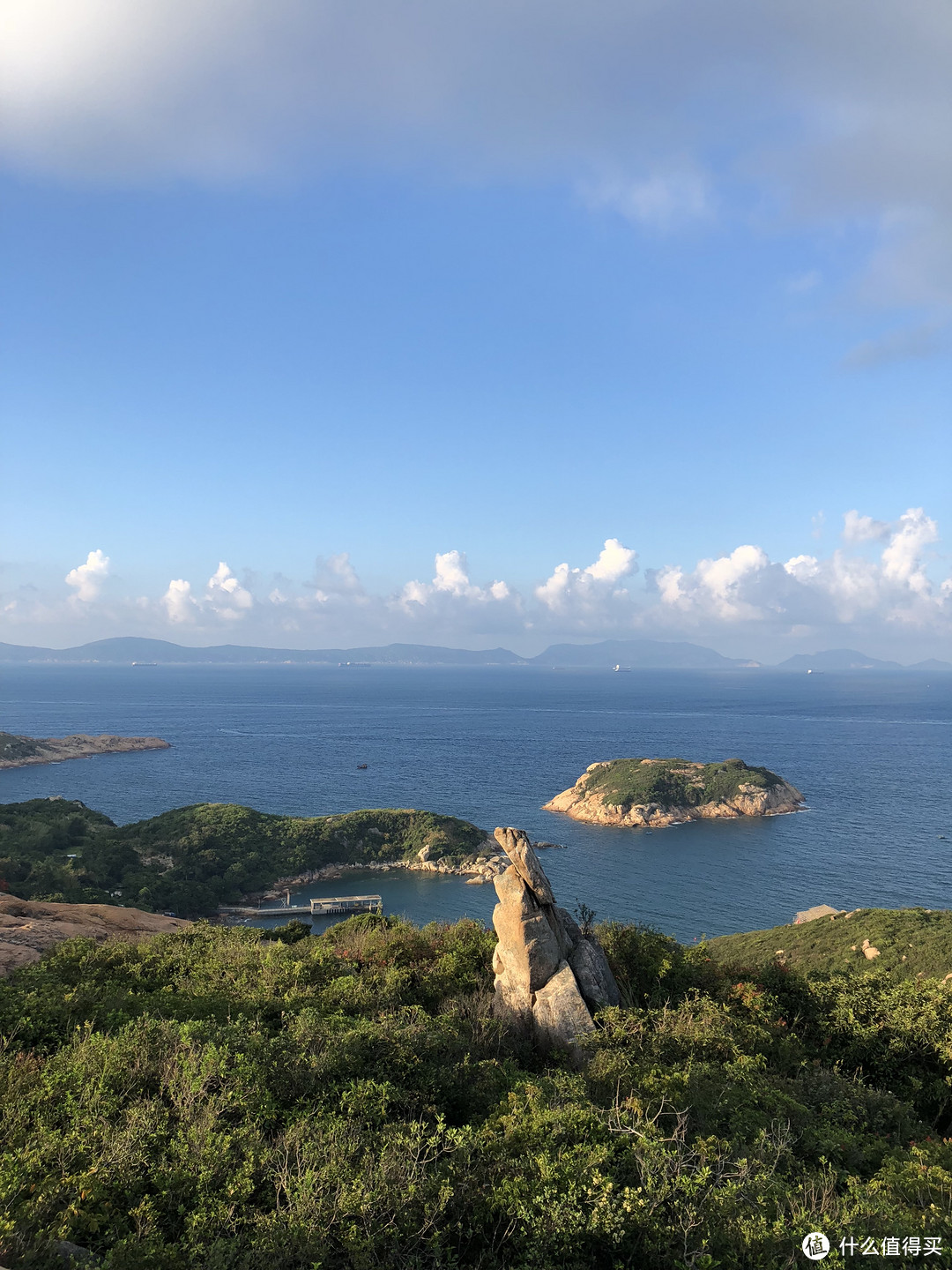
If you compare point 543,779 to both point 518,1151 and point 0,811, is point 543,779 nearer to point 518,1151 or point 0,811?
point 0,811

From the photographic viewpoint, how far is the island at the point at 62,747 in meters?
119

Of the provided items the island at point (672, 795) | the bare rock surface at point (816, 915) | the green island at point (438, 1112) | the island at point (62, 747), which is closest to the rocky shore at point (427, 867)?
the island at point (672, 795)

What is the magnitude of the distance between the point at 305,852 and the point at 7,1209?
64210 millimetres

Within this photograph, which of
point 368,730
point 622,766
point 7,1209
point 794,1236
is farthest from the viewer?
point 368,730

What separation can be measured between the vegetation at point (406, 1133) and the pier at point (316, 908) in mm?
43848

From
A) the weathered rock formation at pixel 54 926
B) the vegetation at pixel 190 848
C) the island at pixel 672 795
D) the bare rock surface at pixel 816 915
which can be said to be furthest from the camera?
the island at pixel 672 795

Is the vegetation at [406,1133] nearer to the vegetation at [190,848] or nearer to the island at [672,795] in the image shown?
the vegetation at [190,848]

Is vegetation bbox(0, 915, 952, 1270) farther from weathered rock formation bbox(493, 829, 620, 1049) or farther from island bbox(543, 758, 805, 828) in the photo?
island bbox(543, 758, 805, 828)

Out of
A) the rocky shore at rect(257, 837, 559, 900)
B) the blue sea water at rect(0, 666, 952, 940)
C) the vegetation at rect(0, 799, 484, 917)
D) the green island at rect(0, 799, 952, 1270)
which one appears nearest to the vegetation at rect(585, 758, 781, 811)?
the blue sea water at rect(0, 666, 952, 940)

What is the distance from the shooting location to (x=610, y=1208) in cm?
780

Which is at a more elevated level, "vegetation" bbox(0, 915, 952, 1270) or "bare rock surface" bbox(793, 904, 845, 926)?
"vegetation" bbox(0, 915, 952, 1270)

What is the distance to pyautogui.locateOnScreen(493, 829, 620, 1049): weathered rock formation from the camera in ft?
49.4

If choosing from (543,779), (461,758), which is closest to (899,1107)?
(543,779)

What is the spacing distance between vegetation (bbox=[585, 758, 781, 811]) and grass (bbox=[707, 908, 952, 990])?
42.9 meters
